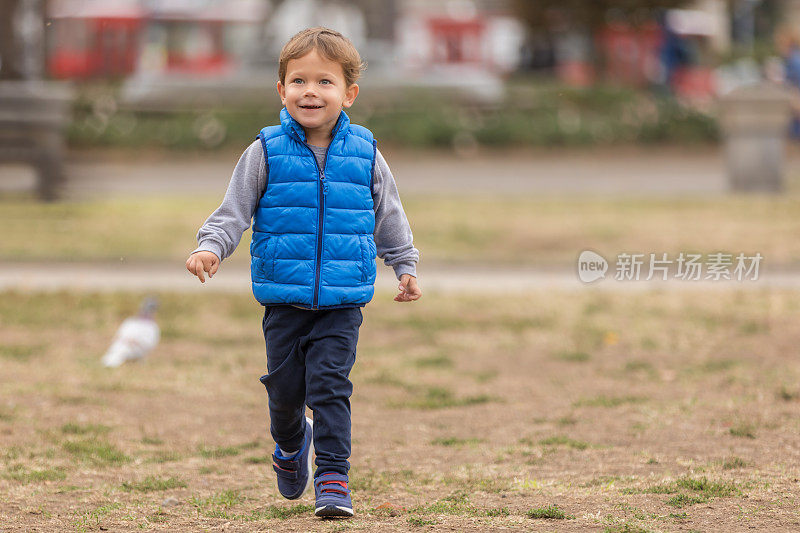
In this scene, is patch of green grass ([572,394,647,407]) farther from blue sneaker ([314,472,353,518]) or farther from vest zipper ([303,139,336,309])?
vest zipper ([303,139,336,309])

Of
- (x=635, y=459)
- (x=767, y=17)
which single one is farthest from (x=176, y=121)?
(x=767, y=17)

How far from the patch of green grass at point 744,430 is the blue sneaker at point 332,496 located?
190 centimetres

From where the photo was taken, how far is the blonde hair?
13.0ft

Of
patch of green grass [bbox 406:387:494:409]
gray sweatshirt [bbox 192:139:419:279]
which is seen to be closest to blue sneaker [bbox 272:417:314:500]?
gray sweatshirt [bbox 192:139:419:279]

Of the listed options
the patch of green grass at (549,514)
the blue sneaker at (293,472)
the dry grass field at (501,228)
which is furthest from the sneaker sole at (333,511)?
the dry grass field at (501,228)

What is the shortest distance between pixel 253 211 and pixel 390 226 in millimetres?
464

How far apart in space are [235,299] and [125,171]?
1151 centimetres

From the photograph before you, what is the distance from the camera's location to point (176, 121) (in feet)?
72.6

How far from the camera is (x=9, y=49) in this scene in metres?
16.9

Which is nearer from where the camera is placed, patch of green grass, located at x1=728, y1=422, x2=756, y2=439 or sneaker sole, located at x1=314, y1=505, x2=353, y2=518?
sneaker sole, located at x1=314, y1=505, x2=353, y2=518

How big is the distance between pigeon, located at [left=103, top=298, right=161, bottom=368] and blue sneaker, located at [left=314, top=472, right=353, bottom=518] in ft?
9.83

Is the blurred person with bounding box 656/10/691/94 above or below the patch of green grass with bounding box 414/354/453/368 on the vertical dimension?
above

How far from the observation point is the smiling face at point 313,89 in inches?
156

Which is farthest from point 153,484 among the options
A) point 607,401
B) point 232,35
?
point 232,35
